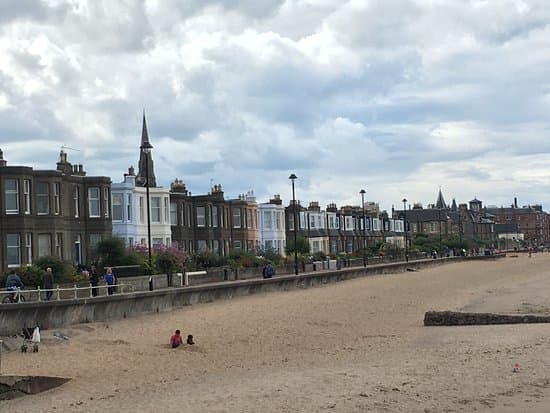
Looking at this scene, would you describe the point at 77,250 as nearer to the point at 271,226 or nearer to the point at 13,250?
the point at 13,250

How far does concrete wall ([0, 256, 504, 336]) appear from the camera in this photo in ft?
81.1

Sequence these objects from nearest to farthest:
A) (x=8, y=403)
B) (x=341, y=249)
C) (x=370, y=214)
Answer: (x=8, y=403), (x=341, y=249), (x=370, y=214)

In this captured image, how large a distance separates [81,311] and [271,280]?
18492mm

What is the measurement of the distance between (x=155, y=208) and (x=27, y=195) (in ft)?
50.5

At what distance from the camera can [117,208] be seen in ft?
166

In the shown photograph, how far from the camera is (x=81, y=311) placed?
2738 cm

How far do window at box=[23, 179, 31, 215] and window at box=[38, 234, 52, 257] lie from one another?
155 cm

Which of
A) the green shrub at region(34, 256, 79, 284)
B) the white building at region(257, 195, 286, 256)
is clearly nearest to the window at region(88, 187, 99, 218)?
the green shrub at region(34, 256, 79, 284)

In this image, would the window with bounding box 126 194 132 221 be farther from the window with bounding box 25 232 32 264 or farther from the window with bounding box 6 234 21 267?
the window with bounding box 6 234 21 267

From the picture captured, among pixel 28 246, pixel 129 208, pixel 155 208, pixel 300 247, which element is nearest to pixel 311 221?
pixel 300 247

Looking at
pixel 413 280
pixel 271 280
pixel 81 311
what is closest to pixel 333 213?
pixel 413 280

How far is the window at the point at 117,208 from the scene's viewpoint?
50353 mm

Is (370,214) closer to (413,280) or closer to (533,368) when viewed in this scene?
(413,280)

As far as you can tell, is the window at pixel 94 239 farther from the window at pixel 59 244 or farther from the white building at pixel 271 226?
the white building at pixel 271 226
